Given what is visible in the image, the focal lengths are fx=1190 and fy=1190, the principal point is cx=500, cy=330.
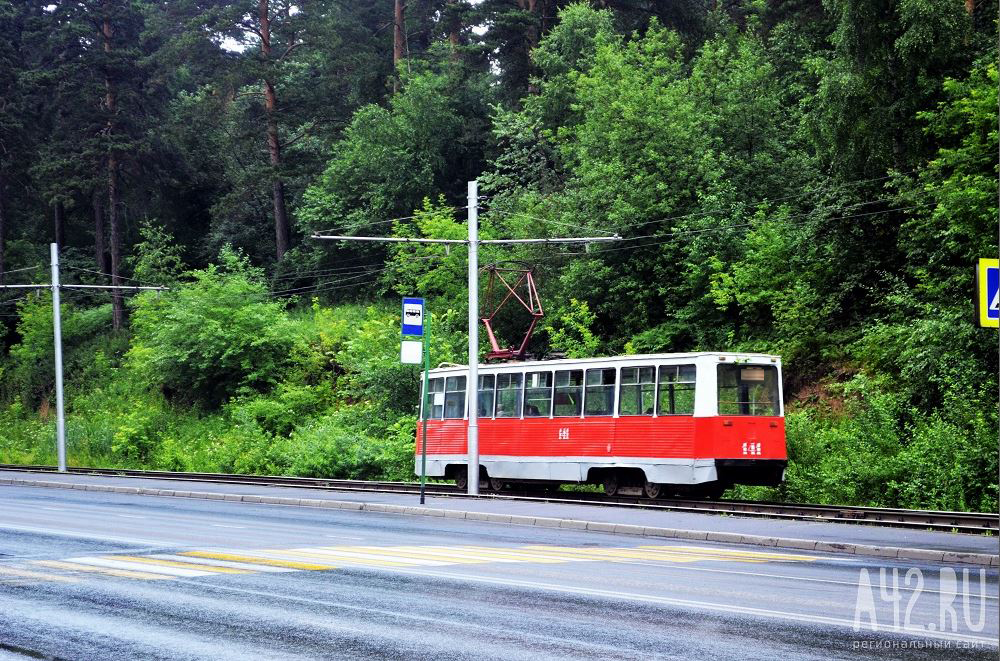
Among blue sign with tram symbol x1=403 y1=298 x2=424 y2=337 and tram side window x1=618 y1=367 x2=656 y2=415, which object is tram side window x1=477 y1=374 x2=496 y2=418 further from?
blue sign with tram symbol x1=403 y1=298 x2=424 y2=337

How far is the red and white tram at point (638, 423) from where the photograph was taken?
25766mm

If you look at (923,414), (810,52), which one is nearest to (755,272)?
(923,414)

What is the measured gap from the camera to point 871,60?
102ft

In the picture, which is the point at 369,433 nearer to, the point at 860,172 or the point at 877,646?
the point at 860,172

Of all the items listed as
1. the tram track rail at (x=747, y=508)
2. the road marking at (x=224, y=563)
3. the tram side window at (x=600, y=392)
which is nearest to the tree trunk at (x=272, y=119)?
the tram track rail at (x=747, y=508)

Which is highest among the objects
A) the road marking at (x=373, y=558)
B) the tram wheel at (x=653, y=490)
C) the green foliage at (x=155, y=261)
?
the green foliage at (x=155, y=261)

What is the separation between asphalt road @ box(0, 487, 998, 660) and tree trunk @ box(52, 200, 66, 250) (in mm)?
55521

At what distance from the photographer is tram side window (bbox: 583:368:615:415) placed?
2761cm

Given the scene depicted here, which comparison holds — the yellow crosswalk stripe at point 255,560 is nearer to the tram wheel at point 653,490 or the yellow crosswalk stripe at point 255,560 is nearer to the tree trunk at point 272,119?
the tram wheel at point 653,490

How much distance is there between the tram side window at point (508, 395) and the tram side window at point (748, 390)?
20.4 ft

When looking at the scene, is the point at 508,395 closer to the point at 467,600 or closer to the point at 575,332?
the point at 575,332

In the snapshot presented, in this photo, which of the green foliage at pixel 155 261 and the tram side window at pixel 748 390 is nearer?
the tram side window at pixel 748 390

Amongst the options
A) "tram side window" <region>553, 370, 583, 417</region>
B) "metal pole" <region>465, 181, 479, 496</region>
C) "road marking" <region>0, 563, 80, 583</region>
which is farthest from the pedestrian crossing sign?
"metal pole" <region>465, 181, 479, 496</region>

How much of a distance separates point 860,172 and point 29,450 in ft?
130
